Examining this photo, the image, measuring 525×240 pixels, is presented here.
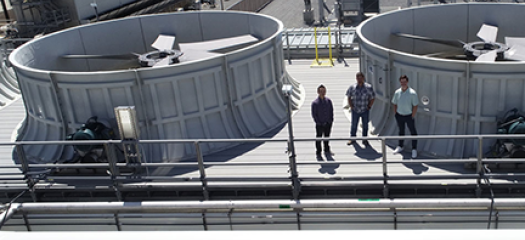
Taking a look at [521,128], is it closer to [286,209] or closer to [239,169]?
[286,209]

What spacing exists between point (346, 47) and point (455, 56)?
4.14 meters

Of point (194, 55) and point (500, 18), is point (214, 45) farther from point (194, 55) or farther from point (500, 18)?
point (500, 18)

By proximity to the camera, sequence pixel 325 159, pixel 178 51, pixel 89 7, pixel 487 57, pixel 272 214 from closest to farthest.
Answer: pixel 272 214 → pixel 325 159 → pixel 487 57 → pixel 178 51 → pixel 89 7

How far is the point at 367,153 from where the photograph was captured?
1091 cm

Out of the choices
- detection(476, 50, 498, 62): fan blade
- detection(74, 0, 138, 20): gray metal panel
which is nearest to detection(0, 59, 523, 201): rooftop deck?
detection(476, 50, 498, 62): fan blade

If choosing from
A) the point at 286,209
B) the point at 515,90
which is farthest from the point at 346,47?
the point at 286,209

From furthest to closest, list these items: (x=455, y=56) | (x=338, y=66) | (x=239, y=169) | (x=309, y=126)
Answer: (x=338, y=66)
(x=455, y=56)
(x=309, y=126)
(x=239, y=169)

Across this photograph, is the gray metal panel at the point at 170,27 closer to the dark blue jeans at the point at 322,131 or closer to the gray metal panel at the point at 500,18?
the dark blue jeans at the point at 322,131

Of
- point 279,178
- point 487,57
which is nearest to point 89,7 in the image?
point 279,178

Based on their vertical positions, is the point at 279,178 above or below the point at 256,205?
above

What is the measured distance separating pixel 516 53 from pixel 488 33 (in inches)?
70.3

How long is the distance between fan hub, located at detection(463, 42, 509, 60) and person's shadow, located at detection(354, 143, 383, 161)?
146 inches

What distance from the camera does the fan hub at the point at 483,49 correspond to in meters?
12.4

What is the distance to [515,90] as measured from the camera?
986cm
